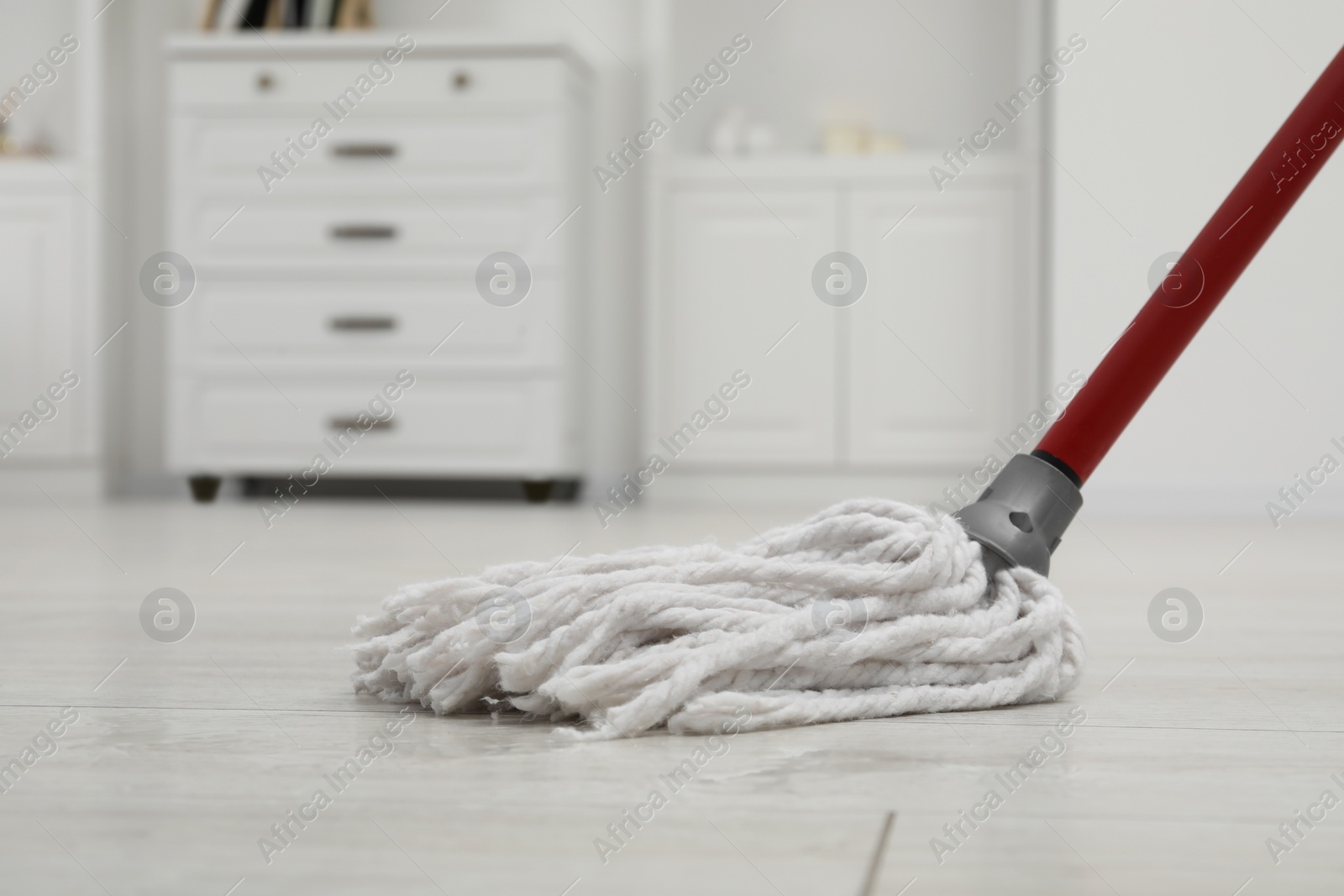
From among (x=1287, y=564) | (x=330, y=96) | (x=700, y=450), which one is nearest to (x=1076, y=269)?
(x=700, y=450)

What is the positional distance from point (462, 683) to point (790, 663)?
6.0 inches

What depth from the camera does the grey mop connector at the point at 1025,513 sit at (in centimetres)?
69

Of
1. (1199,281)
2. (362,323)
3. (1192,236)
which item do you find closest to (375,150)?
(362,323)

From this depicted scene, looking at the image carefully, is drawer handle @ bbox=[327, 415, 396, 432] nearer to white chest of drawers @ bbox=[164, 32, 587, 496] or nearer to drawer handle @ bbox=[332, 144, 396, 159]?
white chest of drawers @ bbox=[164, 32, 587, 496]

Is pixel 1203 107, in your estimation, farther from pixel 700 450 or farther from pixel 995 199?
pixel 700 450

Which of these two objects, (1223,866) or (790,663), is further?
(790,663)

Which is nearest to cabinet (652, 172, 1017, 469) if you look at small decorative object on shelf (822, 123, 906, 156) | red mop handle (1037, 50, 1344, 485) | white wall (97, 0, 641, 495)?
small decorative object on shelf (822, 123, 906, 156)

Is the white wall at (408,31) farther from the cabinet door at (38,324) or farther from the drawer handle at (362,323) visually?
the drawer handle at (362,323)

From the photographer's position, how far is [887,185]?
2822 millimetres

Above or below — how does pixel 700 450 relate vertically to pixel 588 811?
below

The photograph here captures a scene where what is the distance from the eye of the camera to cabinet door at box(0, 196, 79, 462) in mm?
2967

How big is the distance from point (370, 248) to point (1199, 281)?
7.51 ft

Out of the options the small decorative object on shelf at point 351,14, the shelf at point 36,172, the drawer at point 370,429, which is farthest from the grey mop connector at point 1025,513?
the shelf at point 36,172

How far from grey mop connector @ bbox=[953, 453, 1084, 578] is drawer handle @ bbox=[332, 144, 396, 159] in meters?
2.29
